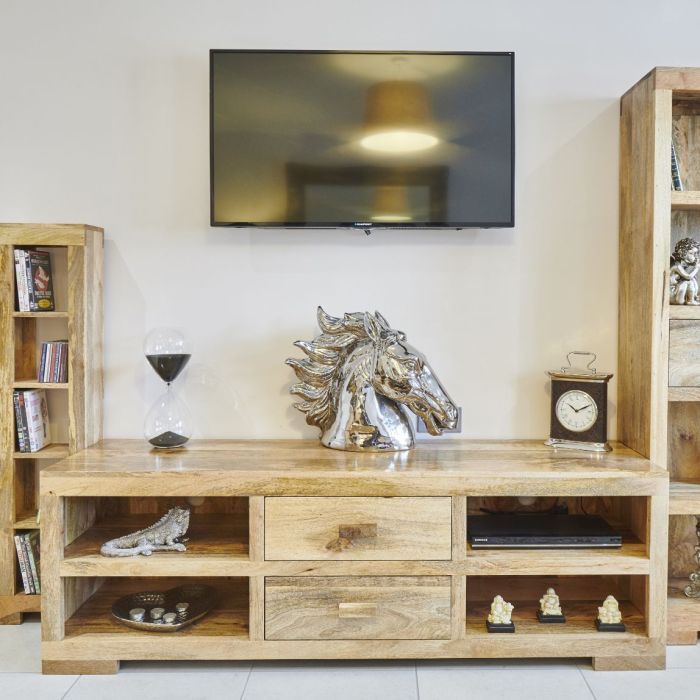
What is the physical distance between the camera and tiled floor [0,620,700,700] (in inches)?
73.0

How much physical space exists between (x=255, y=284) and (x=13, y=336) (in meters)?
0.79

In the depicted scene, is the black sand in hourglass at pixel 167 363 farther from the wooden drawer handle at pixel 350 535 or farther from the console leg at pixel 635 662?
the console leg at pixel 635 662

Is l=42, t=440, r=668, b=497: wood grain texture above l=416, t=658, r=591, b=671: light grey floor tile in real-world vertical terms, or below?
above

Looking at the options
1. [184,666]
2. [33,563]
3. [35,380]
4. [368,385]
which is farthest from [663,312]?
[33,563]

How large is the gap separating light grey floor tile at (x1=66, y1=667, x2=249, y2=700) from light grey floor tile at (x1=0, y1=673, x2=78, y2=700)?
0.11 feet

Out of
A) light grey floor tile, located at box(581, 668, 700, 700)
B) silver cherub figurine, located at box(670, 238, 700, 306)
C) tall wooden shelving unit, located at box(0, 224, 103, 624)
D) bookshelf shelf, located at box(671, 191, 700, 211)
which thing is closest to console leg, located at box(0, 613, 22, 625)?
tall wooden shelving unit, located at box(0, 224, 103, 624)

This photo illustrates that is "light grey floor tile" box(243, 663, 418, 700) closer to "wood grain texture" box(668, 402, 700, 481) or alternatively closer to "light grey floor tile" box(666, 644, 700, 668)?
"light grey floor tile" box(666, 644, 700, 668)

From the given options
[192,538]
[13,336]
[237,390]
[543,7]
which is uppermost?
[543,7]

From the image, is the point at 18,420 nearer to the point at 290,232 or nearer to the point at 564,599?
the point at 290,232

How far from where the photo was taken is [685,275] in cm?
219

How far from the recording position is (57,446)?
7.72 feet

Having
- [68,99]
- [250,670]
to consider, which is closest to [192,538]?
[250,670]

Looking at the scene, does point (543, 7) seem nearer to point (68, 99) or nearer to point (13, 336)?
point (68, 99)

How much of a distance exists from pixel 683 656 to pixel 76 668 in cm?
177
